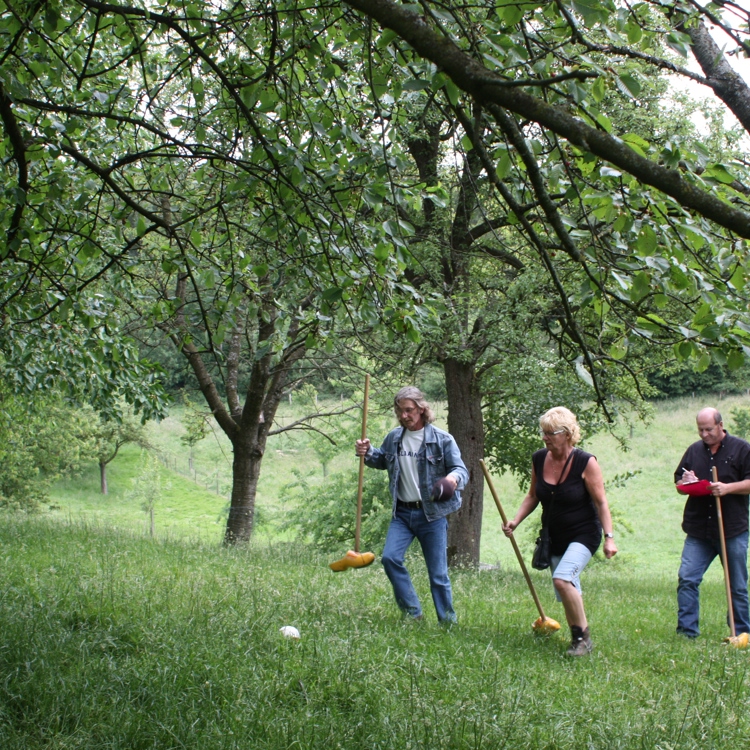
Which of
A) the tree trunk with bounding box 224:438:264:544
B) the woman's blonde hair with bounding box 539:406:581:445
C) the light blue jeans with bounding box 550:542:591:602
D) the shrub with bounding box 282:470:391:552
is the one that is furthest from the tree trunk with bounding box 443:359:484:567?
the light blue jeans with bounding box 550:542:591:602

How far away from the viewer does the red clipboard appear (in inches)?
271

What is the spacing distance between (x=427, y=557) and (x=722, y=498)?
2.75 m

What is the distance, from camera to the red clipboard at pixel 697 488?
6879mm

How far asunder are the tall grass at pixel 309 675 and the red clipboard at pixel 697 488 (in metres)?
1.29

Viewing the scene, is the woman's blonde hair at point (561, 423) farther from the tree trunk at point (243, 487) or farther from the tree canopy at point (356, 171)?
Answer: the tree trunk at point (243, 487)

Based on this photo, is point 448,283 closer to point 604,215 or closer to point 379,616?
point 379,616

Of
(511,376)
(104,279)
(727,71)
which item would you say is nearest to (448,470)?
(727,71)

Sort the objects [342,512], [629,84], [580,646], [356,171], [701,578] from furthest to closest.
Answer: [342,512], [701,578], [580,646], [356,171], [629,84]

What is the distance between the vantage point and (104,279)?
28.3ft

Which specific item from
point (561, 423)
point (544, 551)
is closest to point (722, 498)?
point (544, 551)

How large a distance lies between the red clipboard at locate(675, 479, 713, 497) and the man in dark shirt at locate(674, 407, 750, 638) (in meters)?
0.04

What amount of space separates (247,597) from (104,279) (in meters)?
4.18

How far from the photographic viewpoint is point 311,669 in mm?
4398

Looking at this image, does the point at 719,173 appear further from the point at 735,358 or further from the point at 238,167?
the point at 238,167
